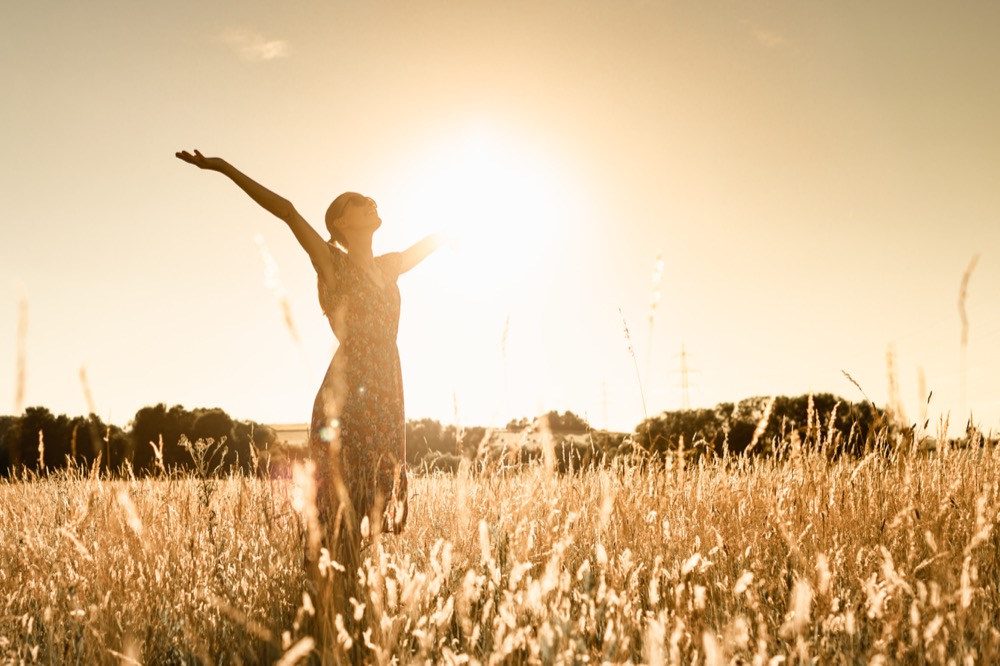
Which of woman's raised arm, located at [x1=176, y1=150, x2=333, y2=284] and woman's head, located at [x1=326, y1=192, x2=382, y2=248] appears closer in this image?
woman's raised arm, located at [x1=176, y1=150, x2=333, y2=284]

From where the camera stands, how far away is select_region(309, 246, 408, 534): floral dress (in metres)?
3.73

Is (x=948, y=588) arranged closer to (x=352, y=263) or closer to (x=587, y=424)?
(x=587, y=424)

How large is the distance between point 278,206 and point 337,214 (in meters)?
0.49

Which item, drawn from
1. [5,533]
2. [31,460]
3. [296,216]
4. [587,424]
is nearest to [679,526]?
[587,424]

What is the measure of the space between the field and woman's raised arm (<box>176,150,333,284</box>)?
130cm

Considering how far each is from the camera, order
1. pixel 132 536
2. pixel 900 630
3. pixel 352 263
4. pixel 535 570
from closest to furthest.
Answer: pixel 900 630
pixel 535 570
pixel 132 536
pixel 352 263

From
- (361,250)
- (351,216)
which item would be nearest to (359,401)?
(361,250)

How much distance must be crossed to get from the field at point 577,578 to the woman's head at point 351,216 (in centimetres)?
158

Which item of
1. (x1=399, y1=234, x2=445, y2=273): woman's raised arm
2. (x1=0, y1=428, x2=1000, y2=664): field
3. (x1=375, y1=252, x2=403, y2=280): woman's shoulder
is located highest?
(x1=399, y1=234, x2=445, y2=273): woman's raised arm

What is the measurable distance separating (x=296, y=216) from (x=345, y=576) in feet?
6.55

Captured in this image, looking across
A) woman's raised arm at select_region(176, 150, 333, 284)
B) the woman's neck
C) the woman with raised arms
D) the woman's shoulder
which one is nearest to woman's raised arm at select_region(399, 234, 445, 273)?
the woman's shoulder

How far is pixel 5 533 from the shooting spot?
15.8 ft

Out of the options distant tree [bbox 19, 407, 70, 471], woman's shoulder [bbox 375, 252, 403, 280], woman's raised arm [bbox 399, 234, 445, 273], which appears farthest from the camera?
distant tree [bbox 19, 407, 70, 471]

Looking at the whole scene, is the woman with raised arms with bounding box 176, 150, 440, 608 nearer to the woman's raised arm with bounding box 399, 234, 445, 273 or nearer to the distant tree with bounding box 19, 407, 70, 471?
the woman's raised arm with bounding box 399, 234, 445, 273
